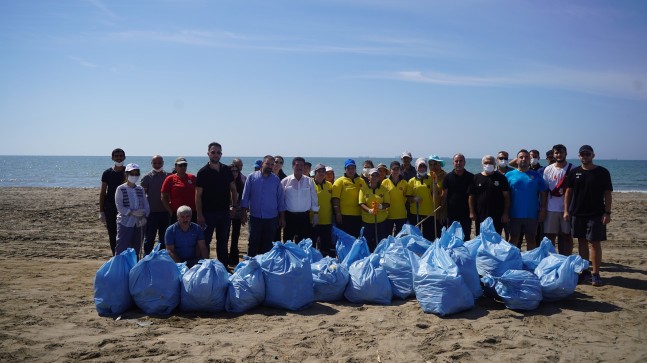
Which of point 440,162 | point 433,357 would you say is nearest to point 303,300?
point 433,357

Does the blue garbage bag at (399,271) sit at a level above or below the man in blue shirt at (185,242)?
below

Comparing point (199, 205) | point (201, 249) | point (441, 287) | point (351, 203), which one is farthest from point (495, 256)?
point (199, 205)

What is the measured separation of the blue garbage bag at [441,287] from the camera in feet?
15.5

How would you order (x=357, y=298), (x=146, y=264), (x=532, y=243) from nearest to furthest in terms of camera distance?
(x=146, y=264), (x=357, y=298), (x=532, y=243)

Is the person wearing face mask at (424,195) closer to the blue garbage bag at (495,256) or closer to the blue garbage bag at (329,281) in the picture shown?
the blue garbage bag at (495,256)

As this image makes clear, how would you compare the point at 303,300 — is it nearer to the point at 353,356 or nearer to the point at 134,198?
the point at 353,356

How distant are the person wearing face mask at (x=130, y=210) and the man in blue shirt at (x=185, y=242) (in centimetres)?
77

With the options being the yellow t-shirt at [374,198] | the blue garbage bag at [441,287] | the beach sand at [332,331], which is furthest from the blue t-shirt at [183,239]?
the blue garbage bag at [441,287]

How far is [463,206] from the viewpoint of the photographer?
6.75m

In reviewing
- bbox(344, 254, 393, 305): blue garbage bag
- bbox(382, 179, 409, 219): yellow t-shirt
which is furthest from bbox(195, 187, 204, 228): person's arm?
bbox(382, 179, 409, 219): yellow t-shirt

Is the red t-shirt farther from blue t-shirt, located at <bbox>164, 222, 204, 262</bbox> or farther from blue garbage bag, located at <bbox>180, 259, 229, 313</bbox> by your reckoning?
blue garbage bag, located at <bbox>180, 259, 229, 313</bbox>

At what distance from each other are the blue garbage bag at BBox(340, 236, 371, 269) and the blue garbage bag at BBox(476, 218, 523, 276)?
1331 millimetres

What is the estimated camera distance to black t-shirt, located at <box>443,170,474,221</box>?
675 centimetres

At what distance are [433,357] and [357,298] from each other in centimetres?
152
